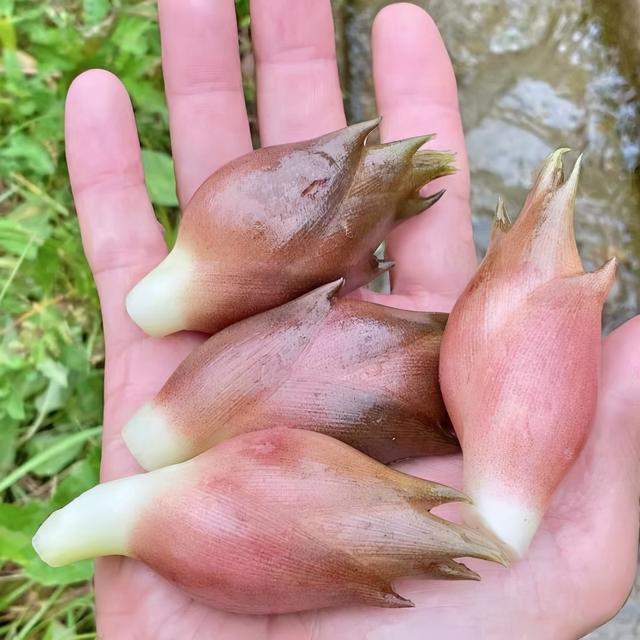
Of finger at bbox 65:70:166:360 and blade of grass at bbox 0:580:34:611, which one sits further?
blade of grass at bbox 0:580:34:611

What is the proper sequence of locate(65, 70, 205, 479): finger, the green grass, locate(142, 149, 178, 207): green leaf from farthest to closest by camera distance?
locate(142, 149, 178, 207): green leaf < the green grass < locate(65, 70, 205, 479): finger

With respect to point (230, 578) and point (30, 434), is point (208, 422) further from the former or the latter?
point (30, 434)

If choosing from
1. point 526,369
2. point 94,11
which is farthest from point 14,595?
point 94,11

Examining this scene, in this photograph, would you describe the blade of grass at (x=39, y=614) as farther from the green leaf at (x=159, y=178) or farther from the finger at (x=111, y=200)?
the green leaf at (x=159, y=178)

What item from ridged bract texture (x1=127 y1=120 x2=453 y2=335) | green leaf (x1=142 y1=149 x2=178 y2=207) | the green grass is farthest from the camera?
green leaf (x1=142 y1=149 x2=178 y2=207)

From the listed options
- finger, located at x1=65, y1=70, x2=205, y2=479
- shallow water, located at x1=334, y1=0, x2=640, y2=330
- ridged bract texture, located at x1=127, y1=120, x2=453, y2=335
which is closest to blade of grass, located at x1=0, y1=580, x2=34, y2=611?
finger, located at x1=65, y1=70, x2=205, y2=479

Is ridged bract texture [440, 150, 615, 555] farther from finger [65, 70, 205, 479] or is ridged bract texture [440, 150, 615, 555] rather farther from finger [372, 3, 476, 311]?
finger [65, 70, 205, 479]

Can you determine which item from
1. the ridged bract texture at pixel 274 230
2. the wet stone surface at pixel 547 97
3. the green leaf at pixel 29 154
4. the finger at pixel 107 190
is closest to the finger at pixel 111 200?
the finger at pixel 107 190

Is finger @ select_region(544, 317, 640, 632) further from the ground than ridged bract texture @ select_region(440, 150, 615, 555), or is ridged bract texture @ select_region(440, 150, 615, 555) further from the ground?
ridged bract texture @ select_region(440, 150, 615, 555)
